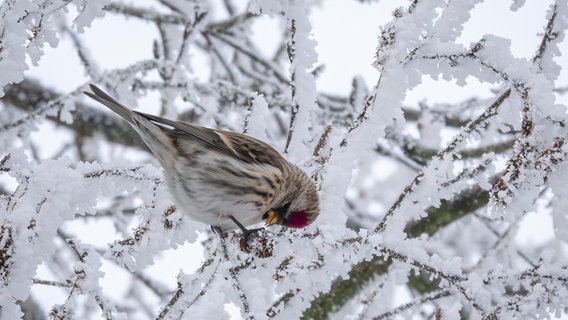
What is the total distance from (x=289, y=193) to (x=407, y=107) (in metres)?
2.22

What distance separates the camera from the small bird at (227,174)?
2445 mm

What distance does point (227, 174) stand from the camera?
2641 millimetres

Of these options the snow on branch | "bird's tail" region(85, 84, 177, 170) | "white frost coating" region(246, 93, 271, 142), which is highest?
"bird's tail" region(85, 84, 177, 170)

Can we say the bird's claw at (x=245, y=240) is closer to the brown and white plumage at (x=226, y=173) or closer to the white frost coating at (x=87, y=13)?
the brown and white plumage at (x=226, y=173)

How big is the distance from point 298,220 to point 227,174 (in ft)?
1.41

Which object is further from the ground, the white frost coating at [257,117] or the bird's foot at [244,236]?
the white frost coating at [257,117]

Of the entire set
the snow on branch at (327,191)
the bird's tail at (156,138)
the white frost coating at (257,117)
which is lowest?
the snow on branch at (327,191)

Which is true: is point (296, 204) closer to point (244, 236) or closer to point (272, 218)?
point (272, 218)

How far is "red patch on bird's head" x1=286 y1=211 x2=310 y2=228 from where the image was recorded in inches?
91.6

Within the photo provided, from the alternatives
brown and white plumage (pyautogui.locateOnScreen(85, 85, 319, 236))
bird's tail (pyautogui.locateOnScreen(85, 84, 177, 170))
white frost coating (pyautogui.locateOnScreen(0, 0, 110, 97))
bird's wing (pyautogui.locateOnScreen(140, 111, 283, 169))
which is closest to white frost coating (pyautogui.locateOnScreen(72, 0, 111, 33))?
white frost coating (pyautogui.locateOnScreen(0, 0, 110, 97))

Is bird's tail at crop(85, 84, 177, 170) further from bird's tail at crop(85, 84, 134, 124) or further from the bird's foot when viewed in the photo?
the bird's foot

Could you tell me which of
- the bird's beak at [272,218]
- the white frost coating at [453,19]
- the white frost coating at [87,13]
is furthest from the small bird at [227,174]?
the white frost coating at [453,19]

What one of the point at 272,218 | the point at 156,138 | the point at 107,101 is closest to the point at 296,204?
the point at 272,218

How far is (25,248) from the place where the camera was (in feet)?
4.66
